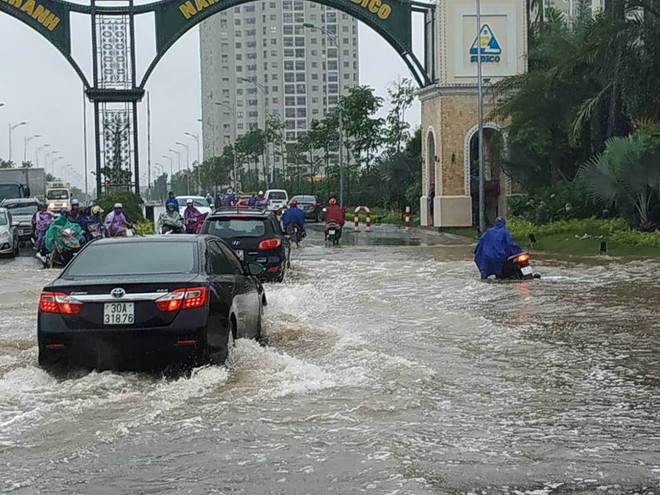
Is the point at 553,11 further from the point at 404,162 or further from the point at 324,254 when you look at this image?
the point at 324,254

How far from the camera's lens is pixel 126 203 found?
3753 cm

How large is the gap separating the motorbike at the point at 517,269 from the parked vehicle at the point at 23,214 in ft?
58.4

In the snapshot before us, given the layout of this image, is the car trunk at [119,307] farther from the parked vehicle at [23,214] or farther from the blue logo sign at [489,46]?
the blue logo sign at [489,46]

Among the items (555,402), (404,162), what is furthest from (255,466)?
(404,162)

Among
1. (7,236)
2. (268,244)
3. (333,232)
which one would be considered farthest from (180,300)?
(333,232)

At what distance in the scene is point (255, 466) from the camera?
22.7 ft

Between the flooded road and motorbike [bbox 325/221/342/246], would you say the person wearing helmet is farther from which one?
the flooded road

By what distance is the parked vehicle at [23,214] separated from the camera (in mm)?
34125

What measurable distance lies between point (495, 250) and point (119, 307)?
11.2m

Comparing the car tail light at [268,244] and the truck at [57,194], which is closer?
the car tail light at [268,244]

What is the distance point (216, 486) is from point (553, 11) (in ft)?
123

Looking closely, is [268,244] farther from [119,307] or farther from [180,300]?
[119,307]

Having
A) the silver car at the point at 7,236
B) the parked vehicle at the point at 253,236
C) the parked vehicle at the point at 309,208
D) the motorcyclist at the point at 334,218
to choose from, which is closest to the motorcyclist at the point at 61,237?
the silver car at the point at 7,236

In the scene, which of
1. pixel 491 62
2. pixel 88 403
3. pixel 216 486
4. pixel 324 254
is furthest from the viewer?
pixel 491 62
